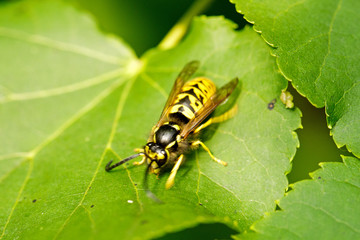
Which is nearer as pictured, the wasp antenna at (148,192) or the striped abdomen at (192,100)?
the wasp antenna at (148,192)

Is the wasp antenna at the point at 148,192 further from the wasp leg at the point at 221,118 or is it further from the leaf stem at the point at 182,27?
the leaf stem at the point at 182,27

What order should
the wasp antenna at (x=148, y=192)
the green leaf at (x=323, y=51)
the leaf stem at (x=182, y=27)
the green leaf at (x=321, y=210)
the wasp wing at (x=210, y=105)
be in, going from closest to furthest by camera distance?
the green leaf at (x=321, y=210)
the wasp antenna at (x=148, y=192)
the green leaf at (x=323, y=51)
the wasp wing at (x=210, y=105)
the leaf stem at (x=182, y=27)

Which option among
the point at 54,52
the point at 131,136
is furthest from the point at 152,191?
the point at 54,52

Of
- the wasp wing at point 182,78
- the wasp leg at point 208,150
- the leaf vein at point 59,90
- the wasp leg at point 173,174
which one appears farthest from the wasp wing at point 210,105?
the leaf vein at point 59,90

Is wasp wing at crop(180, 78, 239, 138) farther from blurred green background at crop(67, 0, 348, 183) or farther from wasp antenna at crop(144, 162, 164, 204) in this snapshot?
blurred green background at crop(67, 0, 348, 183)

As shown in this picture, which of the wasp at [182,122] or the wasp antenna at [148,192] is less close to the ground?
the wasp at [182,122]

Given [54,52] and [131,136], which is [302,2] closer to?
[131,136]

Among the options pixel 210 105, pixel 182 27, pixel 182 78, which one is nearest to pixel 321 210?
pixel 210 105
